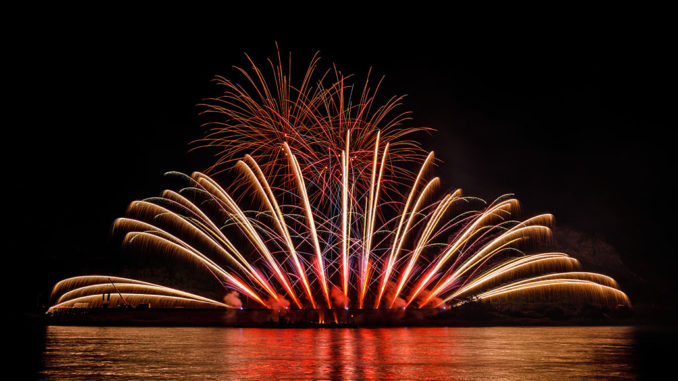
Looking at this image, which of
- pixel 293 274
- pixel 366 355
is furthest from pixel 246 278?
pixel 366 355

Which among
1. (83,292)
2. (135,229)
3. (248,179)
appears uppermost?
(248,179)

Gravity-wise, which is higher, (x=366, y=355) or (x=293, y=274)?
(x=293, y=274)

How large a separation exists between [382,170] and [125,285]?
2578 cm

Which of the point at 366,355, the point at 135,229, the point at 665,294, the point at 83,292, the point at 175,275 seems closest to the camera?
the point at 366,355

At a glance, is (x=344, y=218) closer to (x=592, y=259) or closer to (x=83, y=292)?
(x=83, y=292)

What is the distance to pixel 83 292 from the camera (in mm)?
58938

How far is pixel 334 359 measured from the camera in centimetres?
2592

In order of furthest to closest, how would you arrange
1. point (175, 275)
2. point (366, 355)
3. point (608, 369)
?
point (175, 275), point (366, 355), point (608, 369)

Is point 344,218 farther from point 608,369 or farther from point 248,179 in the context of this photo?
point 608,369

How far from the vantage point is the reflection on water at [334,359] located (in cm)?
2155

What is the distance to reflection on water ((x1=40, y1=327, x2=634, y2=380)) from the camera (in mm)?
21547

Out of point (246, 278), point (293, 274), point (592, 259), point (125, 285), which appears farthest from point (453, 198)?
point (592, 259)

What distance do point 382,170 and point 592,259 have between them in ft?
182

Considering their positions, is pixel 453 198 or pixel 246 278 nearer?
pixel 453 198
